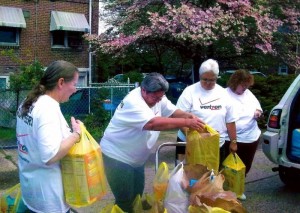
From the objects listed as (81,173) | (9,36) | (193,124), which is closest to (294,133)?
(193,124)

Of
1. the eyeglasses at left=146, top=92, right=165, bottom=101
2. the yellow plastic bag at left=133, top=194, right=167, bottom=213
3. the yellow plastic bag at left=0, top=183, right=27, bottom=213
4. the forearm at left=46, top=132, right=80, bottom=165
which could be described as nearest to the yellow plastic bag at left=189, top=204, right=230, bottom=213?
the yellow plastic bag at left=133, top=194, right=167, bottom=213

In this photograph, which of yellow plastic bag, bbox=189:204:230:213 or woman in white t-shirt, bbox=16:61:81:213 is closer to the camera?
woman in white t-shirt, bbox=16:61:81:213

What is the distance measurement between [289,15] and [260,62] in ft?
5.58

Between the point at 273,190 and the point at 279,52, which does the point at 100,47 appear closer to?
the point at 279,52

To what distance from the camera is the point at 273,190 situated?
5.25 metres

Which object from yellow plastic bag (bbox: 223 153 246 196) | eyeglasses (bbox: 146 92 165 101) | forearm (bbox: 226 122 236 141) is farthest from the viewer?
yellow plastic bag (bbox: 223 153 246 196)

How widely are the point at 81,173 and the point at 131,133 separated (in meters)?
0.80

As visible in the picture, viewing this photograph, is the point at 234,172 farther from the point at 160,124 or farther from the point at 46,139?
the point at 46,139

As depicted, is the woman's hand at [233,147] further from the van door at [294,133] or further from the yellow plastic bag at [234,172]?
the van door at [294,133]

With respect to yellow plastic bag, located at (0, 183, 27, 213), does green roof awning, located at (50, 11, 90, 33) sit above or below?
above

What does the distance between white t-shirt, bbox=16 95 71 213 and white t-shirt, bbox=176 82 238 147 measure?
1881 mm

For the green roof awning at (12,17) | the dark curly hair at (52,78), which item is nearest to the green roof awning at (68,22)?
A: the green roof awning at (12,17)

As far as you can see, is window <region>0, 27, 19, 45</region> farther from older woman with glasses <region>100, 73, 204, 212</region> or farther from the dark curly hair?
the dark curly hair

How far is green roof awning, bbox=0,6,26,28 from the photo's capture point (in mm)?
14844
